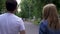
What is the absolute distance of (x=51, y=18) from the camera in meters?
3.62

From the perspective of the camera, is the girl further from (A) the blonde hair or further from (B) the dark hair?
(B) the dark hair

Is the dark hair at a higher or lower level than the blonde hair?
higher

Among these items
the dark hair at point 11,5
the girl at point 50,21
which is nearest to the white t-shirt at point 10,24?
the dark hair at point 11,5

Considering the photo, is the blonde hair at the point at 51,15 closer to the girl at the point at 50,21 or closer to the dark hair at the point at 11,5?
the girl at the point at 50,21

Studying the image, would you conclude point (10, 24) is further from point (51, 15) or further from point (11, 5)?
point (51, 15)

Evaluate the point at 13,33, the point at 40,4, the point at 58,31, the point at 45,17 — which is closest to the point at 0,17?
the point at 13,33

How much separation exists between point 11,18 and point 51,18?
2.21 feet

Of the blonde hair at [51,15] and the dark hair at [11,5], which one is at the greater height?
the dark hair at [11,5]

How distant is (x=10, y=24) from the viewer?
11.2ft

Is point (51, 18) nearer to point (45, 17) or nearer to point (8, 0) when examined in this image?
point (45, 17)

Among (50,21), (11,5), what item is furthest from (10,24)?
(50,21)

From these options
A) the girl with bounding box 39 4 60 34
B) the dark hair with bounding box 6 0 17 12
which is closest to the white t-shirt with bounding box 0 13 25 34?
the dark hair with bounding box 6 0 17 12

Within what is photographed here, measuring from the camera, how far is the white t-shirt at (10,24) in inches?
133

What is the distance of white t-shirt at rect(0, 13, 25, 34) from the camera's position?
3387 millimetres
